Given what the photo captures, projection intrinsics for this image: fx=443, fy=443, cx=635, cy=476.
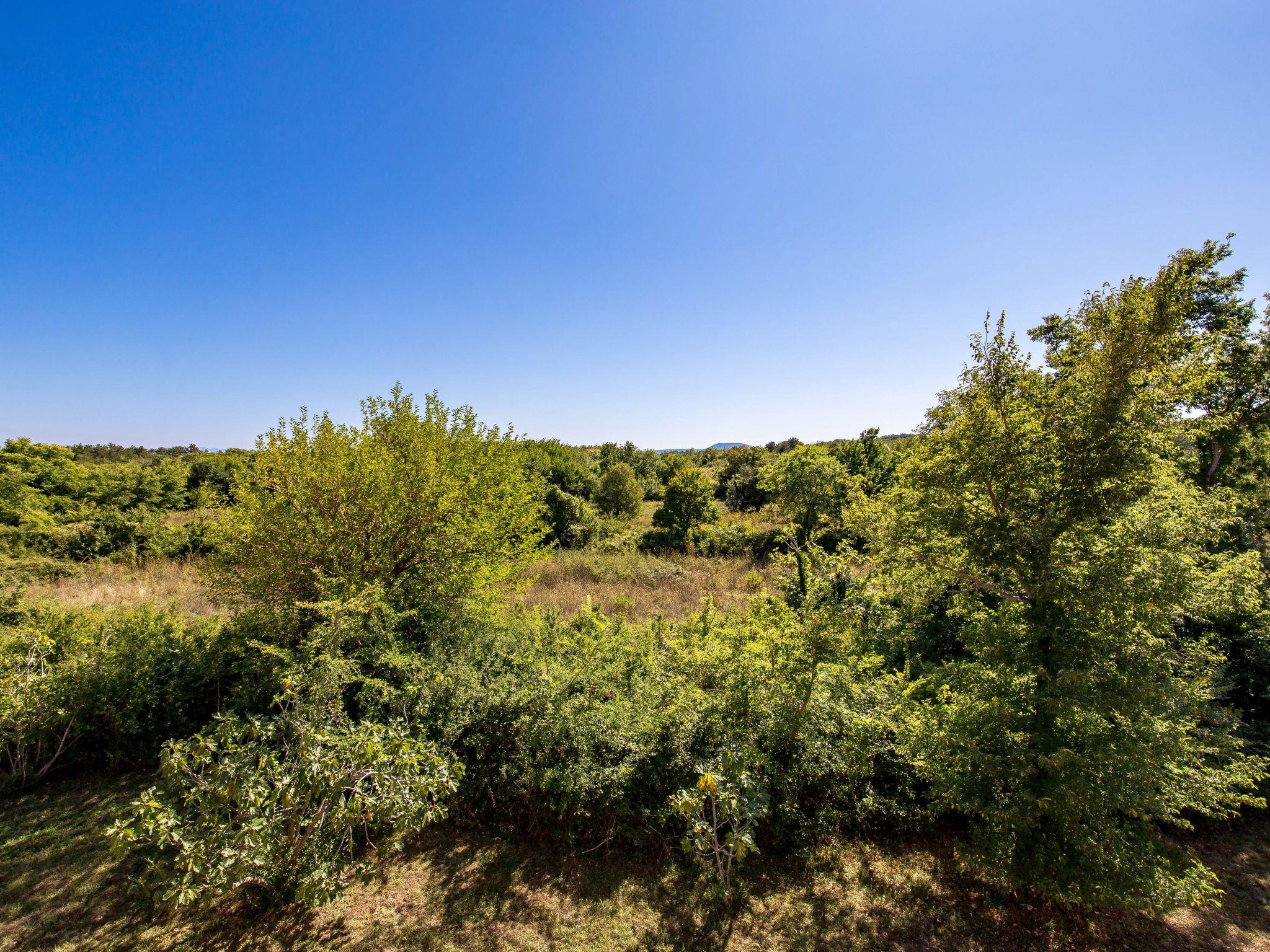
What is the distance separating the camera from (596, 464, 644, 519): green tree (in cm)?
2700

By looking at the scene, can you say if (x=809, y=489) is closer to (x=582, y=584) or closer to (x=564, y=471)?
(x=582, y=584)

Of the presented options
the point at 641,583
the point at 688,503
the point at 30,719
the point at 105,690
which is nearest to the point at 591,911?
the point at 105,690

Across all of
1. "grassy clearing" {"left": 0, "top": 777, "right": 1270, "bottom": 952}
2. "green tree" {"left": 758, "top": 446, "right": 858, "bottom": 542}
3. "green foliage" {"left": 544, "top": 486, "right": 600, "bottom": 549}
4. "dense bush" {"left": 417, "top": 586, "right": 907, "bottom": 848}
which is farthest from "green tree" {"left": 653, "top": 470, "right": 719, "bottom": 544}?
"grassy clearing" {"left": 0, "top": 777, "right": 1270, "bottom": 952}

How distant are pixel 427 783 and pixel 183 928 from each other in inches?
101

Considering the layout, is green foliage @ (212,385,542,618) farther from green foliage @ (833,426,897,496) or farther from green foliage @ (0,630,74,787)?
green foliage @ (833,426,897,496)

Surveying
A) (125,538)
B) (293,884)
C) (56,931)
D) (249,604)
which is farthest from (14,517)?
(293,884)

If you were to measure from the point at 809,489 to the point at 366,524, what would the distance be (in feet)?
56.8

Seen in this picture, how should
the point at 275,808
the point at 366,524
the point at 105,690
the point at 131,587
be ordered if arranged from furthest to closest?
1. the point at 131,587
2. the point at 366,524
3. the point at 105,690
4. the point at 275,808

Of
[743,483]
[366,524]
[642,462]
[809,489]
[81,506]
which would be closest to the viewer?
[366,524]

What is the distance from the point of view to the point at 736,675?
529 cm

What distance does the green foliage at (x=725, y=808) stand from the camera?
367 cm

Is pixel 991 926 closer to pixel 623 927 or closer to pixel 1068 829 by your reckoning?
pixel 1068 829

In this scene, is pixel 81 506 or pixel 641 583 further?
pixel 81 506

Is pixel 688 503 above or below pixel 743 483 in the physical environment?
below
